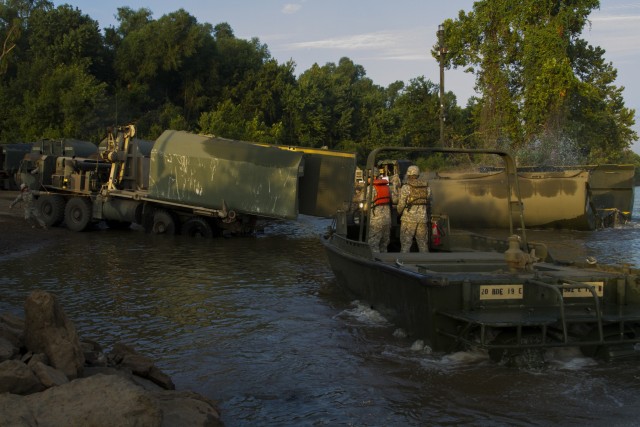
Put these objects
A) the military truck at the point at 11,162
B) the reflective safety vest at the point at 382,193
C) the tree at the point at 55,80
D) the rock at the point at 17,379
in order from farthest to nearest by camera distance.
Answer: the tree at the point at 55,80
the military truck at the point at 11,162
the reflective safety vest at the point at 382,193
the rock at the point at 17,379

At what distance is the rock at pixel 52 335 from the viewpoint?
15.3 feet

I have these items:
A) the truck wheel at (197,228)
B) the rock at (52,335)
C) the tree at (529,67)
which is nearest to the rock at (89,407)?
the rock at (52,335)

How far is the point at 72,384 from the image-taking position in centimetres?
413

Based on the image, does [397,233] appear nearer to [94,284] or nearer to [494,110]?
[94,284]

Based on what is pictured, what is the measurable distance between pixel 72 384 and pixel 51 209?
15.5 m

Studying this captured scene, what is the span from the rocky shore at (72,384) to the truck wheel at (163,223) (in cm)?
1117

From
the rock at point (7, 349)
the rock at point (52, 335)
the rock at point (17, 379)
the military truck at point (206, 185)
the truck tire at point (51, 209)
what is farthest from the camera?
the truck tire at point (51, 209)

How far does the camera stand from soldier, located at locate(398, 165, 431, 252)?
9.34m

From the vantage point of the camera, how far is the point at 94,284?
10.7m

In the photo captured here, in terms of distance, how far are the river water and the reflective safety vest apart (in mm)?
1440

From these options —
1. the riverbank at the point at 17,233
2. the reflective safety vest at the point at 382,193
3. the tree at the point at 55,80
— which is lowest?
the riverbank at the point at 17,233

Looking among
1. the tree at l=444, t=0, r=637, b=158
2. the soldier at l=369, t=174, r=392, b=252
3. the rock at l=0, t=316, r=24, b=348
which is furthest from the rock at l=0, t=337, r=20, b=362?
the tree at l=444, t=0, r=637, b=158

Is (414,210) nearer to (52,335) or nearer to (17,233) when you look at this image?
(52,335)

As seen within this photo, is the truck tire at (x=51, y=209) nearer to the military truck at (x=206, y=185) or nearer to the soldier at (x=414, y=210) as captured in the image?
the military truck at (x=206, y=185)
